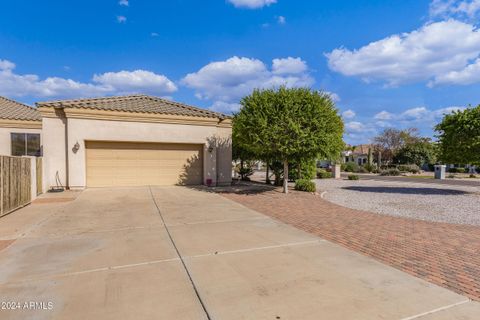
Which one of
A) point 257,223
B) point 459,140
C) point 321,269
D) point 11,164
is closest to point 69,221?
point 11,164

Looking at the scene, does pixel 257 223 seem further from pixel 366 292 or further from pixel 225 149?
pixel 225 149

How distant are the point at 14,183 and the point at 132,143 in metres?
7.08

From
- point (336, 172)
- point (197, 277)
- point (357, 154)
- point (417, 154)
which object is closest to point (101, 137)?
point (197, 277)

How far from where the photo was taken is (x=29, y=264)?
188 inches

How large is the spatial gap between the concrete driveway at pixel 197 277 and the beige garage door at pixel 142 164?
26.4 feet

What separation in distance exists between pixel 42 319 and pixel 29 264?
Answer: 2.10 m

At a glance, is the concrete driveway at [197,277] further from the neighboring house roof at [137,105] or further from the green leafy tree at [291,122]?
the neighboring house roof at [137,105]

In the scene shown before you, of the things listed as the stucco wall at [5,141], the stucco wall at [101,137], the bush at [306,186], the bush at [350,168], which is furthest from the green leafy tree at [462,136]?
the bush at [350,168]

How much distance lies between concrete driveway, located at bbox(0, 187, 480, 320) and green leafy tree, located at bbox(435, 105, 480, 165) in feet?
41.5

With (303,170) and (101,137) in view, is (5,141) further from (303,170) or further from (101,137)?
(303,170)

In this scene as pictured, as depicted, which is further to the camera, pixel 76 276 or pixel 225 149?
pixel 225 149

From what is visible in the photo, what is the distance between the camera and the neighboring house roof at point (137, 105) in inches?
586

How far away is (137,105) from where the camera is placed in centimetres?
1666

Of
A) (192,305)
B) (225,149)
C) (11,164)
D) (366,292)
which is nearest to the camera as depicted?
(192,305)
